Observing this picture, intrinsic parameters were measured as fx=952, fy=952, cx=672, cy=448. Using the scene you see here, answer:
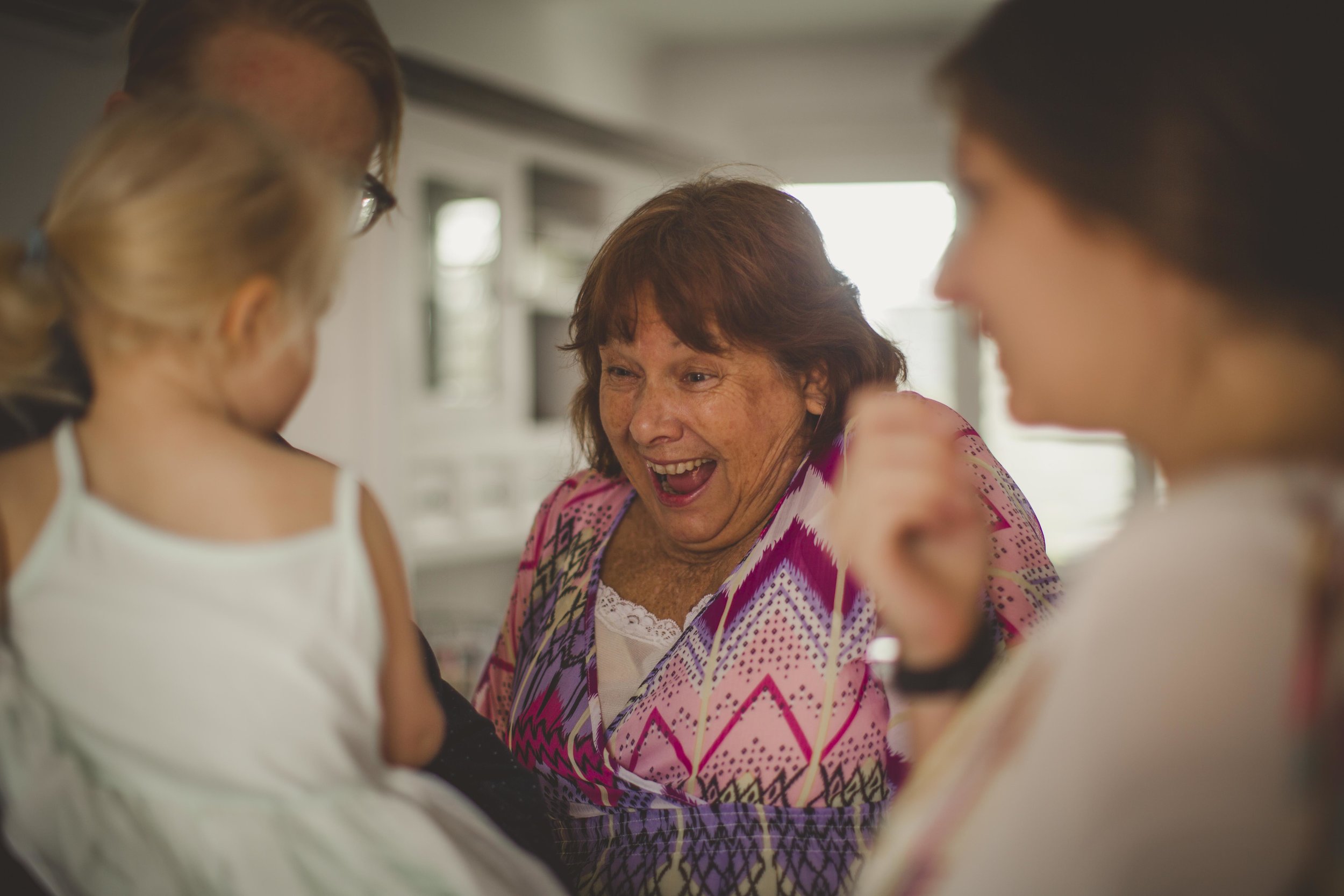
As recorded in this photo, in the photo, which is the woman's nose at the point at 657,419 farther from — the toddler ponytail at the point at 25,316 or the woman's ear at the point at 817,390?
the toddler ponytail at the point at 25,316

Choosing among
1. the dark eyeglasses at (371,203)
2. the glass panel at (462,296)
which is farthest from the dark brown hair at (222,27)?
the glass panel at (462,296)

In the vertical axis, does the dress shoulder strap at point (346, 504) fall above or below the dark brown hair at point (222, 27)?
below

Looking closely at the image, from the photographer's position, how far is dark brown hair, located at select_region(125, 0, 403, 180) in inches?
38.9

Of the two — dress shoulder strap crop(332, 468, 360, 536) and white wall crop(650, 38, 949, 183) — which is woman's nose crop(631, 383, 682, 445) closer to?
dress shoulder strap crop(332, 468, 360, 536)

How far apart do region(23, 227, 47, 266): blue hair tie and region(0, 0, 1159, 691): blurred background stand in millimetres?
1332

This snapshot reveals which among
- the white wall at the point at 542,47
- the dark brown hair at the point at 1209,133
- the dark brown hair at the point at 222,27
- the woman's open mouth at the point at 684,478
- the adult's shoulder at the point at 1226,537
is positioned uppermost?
the white wall at the point at 542,47

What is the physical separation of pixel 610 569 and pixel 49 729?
0.91 metres

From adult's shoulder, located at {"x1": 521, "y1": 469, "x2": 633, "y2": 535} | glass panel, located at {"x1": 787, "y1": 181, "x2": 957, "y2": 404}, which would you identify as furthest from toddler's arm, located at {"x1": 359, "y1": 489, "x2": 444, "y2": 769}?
glass panel, located at {"x1": 787, "y1": 181, "x2": 957, "y2": 404}

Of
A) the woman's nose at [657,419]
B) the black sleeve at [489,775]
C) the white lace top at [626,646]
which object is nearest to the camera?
the black sleeve at [489,775]

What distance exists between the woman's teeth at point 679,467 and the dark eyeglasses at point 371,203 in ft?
1.85

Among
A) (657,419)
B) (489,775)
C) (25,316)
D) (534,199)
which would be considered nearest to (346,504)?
(25,316)

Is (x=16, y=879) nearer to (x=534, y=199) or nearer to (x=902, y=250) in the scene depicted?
(x=534, y=199)

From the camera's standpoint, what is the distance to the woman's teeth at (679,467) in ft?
4.85

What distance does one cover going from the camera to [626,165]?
4816 millimetres
